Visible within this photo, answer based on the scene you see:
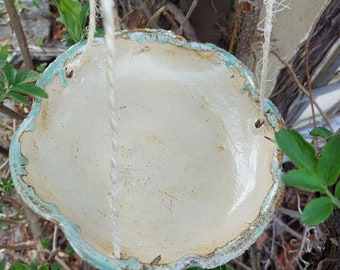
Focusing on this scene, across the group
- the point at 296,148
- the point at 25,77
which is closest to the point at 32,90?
the point at 25,77

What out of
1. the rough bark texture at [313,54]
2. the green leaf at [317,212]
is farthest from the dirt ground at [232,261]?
the green leaf at [317,212]

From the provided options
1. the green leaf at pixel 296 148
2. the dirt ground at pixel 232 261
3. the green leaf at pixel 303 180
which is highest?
the green leaf at pixel 296 148

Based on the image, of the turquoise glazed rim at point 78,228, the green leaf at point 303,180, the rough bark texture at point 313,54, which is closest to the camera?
the green leaf at point 303,180

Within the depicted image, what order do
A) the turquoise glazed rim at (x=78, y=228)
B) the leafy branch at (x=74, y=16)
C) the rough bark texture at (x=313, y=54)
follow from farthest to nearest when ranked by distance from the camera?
the rough bark texture at (x=313, y=54)
the leafy branch at (x=74, y=16)
the turquoise glazed rim at (x=78, y=228)

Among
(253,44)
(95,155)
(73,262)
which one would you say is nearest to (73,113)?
(95,155)

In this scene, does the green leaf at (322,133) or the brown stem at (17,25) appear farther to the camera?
the brown stem at (17,25)

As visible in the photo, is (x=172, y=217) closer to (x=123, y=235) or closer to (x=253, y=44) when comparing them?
(x=123, y=235)

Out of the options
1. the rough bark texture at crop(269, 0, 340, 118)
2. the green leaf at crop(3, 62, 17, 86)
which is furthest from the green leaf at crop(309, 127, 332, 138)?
the green leaf at crop(3, 62, 17, 86)

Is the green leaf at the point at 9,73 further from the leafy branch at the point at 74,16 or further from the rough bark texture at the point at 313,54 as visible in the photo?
the rough bark texture at the point at 313,54
